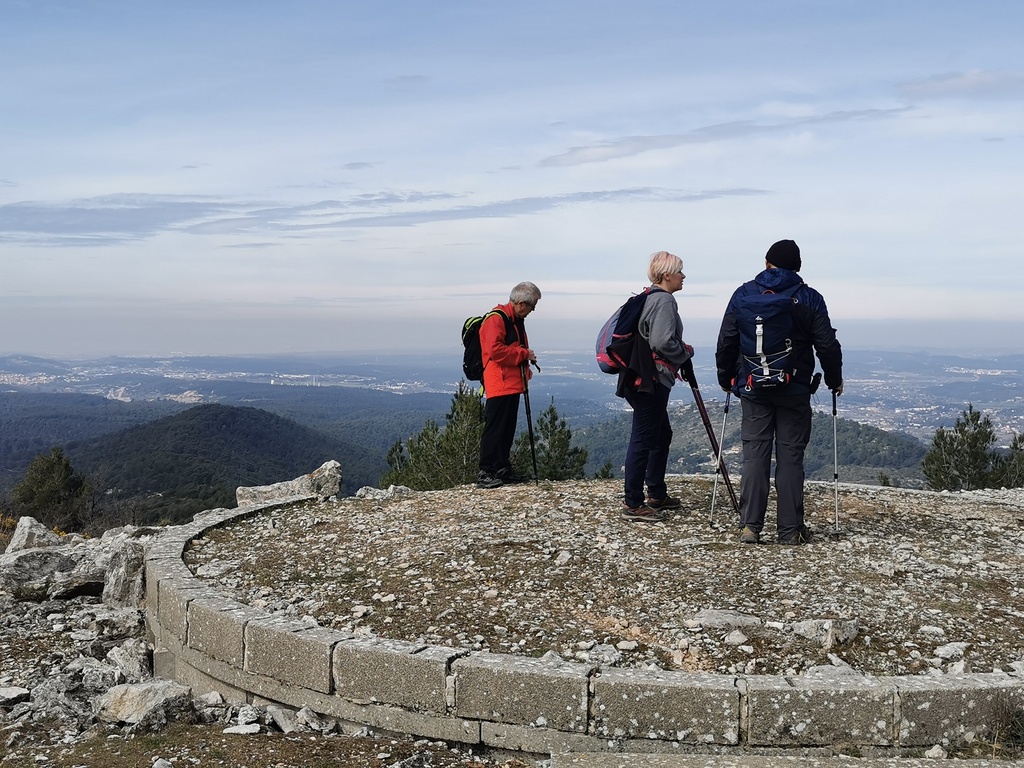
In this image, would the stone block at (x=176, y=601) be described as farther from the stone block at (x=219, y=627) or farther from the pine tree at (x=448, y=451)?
the pine tree at (x=448, y=451)

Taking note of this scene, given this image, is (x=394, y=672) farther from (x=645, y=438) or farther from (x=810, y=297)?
(x=810, y=297)

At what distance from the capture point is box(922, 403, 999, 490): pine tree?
19.6 meters

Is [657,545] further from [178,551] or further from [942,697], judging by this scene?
[178,551]

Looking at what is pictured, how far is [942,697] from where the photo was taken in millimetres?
4406

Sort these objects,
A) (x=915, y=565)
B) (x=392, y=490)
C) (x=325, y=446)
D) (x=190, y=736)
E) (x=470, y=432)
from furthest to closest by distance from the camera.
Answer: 1. (x=325, y=446)
2. (x=470, y=432)
3. (x=392, y=490)
4. (x=915, y=565)
5. (x=190, y=736)

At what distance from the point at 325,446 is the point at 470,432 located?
3031 inches

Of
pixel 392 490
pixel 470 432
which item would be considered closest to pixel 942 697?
pixel 392 490

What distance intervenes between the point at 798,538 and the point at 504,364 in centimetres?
370

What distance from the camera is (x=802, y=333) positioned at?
6824 millimetres

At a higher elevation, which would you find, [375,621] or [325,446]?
[375,621]

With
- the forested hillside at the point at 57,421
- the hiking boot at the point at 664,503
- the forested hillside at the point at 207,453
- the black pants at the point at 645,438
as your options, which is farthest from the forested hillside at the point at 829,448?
the forested hillside at the point at 57,421

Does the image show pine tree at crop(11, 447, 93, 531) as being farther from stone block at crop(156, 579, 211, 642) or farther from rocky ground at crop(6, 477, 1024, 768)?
stone block at crop(156, 579, 211, 642)

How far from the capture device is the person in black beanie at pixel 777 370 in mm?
6750

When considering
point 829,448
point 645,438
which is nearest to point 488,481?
point 645,438
